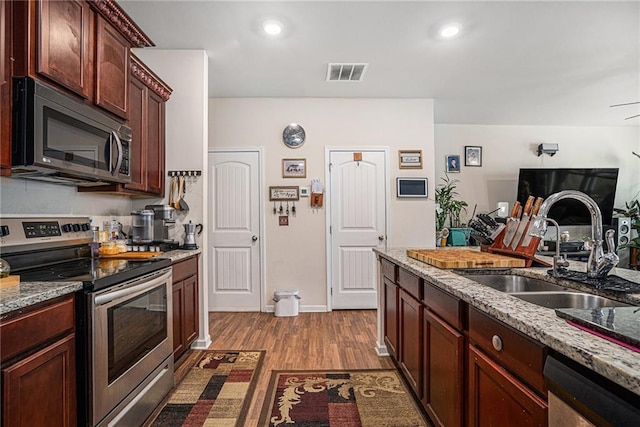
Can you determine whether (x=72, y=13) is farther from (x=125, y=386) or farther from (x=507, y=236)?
(x=507, y=236)

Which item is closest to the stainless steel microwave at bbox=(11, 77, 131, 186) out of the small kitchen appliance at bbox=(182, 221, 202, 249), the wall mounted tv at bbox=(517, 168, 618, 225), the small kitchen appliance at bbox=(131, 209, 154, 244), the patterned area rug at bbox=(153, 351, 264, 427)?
the small kitchen appliance at bbox=(131, 209, 154, 244)

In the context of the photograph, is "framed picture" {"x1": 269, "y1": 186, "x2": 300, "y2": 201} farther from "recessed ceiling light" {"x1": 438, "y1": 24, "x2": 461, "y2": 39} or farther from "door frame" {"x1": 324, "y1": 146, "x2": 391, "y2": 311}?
"recessed ceiling light" {"x1": 438, "y1": 24, "x2": 461, "y2": 39}

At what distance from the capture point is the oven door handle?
151 cm

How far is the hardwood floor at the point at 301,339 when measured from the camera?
265 centimetres

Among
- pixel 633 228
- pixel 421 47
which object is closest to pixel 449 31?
pixel 421 47

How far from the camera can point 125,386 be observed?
1688 mm

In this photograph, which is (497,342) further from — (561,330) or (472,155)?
(472,155)

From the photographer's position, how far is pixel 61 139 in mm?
1663

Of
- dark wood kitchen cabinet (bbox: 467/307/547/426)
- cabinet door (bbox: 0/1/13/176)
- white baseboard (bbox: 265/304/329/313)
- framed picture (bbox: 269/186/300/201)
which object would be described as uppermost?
cabinet door (bbox: 0/1/13/176)

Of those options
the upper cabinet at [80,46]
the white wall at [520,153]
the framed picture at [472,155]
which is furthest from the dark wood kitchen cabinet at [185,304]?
the framed picture at [472,155]

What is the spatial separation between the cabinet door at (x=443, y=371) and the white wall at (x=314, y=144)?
2510 mm

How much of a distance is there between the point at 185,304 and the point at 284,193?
6.23ft

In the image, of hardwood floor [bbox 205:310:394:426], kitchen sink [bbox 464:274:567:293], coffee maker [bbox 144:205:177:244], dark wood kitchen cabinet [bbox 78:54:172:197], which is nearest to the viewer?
kitchen sink [bbox 464:274:567:293]

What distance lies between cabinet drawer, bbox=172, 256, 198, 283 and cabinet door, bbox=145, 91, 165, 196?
2.26 ft
